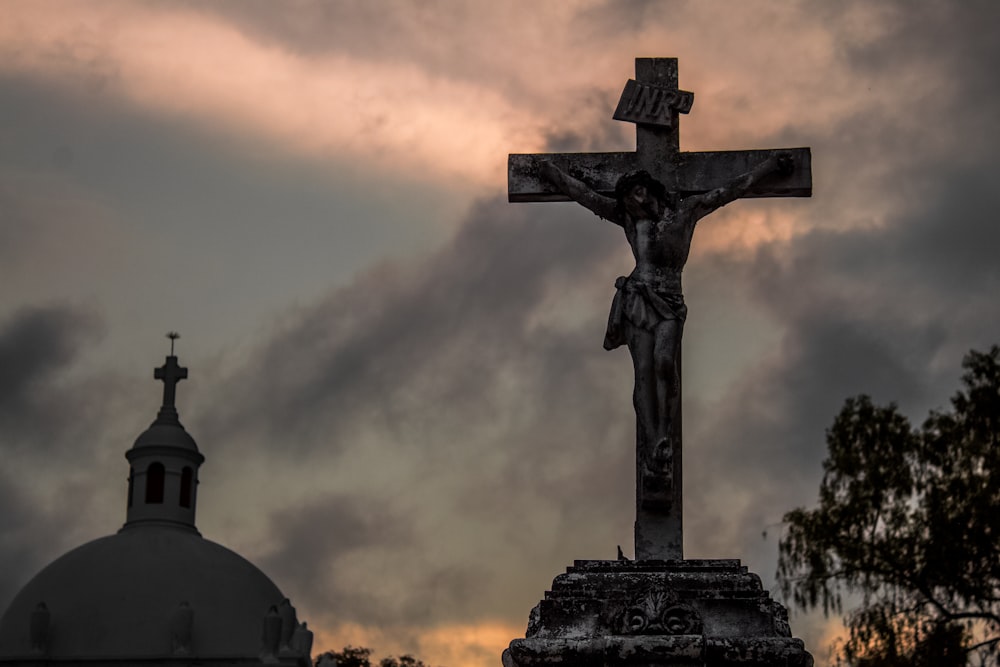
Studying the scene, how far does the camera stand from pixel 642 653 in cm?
1189

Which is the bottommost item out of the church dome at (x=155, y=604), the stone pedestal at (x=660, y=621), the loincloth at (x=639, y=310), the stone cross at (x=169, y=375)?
the stone pedestal at (x=660, y=621)

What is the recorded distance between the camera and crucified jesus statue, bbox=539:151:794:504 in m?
13.1

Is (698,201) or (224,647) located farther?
(224,647)

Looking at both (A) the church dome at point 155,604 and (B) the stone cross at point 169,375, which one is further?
(B) the stone cross at point 169,375

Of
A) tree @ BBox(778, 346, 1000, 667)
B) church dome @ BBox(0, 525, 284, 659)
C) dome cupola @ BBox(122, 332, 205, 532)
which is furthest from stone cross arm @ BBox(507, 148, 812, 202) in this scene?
dome cupola @ BBox(122, 332, 205, 532)

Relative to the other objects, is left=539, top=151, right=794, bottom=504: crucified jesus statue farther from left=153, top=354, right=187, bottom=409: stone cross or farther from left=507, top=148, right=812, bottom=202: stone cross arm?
left=153, top=354, right=187, bottom=409: stone cross

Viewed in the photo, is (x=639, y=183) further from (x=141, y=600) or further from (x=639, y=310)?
(x=141, y=600)

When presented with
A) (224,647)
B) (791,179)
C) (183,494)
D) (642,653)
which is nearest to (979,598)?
(791,179)

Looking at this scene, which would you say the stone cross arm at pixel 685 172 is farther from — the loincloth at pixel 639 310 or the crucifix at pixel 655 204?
the loincloth at pixel 639 310

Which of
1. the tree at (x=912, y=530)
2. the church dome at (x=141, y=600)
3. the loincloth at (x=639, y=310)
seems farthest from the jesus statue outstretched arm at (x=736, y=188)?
the church dome at (x=141, y=600)

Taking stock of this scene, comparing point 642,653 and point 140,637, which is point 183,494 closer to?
point 140,637

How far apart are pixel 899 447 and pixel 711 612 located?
15116 millimetres

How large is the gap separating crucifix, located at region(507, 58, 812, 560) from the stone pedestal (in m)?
0.69

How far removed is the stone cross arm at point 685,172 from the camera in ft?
45.4
